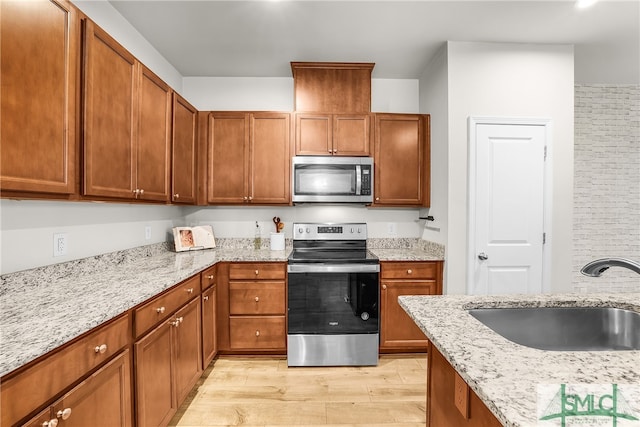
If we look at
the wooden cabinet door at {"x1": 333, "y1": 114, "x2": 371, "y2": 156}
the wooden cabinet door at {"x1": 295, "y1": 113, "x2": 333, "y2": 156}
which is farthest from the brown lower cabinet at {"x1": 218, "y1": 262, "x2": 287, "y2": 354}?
the wooden cabinet door at {"x1": 333, "y1": 114, "x2": 371, "y2": 156}

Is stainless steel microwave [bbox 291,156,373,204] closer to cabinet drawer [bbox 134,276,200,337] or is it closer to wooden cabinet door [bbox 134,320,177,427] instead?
cabinet drawer [bbox 134,276,200,337]

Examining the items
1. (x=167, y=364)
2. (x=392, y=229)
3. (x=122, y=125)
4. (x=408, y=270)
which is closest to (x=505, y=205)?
(x=408, y=270)

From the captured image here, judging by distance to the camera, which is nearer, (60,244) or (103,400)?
(103,400)

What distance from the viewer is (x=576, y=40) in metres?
2.67

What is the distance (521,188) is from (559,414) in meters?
2.56

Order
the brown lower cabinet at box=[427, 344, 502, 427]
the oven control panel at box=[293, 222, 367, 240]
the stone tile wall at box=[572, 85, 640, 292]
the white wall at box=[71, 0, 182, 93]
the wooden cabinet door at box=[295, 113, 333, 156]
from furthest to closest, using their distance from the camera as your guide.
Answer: the stone tile wall at box=[572, 85, 640, 292] < the oven control panel at box=[293, 222, 367, 240] < the wooden cabinet door at box=[295, 113, 333, 156] < the white wall at box=[71, 0, 182, 93] < the brown lower cabinet at box=[427, 344, 502, 427]

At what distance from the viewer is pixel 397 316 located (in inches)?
110

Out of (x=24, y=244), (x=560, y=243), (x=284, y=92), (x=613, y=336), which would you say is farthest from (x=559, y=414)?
(x=284, y=92)

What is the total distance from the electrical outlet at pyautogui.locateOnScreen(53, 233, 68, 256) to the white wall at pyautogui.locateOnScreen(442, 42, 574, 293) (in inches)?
105

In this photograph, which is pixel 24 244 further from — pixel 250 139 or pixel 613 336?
pixel 613 336

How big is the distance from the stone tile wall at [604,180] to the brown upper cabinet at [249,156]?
3160 millimetres

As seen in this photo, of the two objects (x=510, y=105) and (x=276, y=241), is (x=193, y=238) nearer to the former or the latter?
(x=276, y=241)

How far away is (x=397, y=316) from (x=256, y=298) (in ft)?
4.02

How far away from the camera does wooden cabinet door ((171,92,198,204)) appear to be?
2488mm
